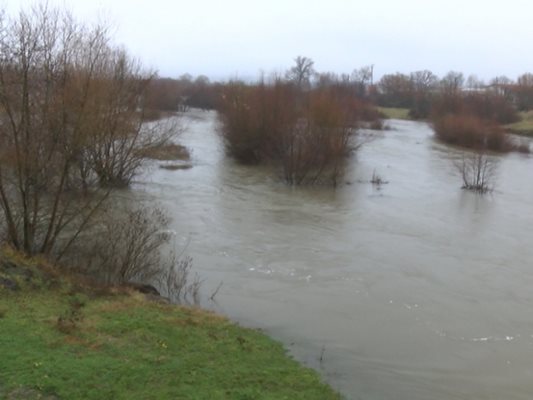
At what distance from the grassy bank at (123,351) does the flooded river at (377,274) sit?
102cm

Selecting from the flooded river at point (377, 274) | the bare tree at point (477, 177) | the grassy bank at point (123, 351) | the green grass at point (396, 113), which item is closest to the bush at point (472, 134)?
the bare tree at point (477, 177)

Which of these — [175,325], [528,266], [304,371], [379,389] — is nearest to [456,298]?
[528,266]

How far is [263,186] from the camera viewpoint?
935 inches

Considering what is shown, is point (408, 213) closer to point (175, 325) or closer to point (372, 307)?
point (372, 307)

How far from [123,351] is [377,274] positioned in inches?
281

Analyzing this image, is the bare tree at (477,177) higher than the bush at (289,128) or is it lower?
lower

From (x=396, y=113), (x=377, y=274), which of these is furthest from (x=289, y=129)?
(x=396, y=113)

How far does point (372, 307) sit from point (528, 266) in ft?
17.4

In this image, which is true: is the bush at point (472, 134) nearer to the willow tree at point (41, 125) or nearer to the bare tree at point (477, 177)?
the bare tree at point (477, 177)

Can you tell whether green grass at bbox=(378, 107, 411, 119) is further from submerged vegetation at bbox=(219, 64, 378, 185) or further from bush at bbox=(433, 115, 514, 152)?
submerged vegetation at bbox=(219, 64, 378, 185)

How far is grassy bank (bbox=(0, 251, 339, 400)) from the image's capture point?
524 centimetres

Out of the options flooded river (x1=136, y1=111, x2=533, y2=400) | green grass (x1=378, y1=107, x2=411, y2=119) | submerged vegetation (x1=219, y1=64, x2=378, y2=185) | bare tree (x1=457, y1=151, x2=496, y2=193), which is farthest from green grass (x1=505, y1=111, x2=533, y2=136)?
flooded river (x1=136, y1=111, x2=533, y2=400)

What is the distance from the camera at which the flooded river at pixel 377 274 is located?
25.7 ft

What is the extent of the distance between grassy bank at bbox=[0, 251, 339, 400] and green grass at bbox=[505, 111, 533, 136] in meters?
51.8
